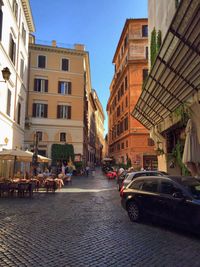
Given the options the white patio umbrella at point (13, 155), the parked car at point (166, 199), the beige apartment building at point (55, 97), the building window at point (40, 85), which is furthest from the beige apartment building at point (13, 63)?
the parked car at point (166, 199)

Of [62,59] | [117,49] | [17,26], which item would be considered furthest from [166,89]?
[117,49]

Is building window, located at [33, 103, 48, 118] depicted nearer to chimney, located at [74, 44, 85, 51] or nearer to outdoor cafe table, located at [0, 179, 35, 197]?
chimney, located at [74, 44, 85, 51]

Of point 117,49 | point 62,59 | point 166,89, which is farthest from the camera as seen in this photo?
point 117,49

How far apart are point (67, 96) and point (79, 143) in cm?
741

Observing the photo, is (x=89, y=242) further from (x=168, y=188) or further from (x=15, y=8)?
(x=15, y=8)

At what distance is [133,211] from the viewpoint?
28.1 ft

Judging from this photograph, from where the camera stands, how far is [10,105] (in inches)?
939

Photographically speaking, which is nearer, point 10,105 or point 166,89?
point 166,89

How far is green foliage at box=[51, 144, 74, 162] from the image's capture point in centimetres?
3659

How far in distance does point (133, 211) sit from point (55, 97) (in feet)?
105

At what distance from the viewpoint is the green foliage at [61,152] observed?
36594mm

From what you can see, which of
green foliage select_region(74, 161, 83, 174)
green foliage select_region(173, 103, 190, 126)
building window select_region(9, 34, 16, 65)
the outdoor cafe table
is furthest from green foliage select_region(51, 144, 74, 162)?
green foliage select_region(173, 103, 190, 126)

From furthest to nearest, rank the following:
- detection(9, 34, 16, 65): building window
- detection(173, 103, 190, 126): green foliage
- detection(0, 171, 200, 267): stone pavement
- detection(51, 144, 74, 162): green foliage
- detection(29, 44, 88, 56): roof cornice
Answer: detection(29, 44, 88, 56): roof cornice → detection(51, 144, 74, 162): green foliage → detection(9, 34, 16, 65): building window → detection(173, 103, 190, 126): green foliage → detection(0, 171, 200, 267): stone pavement

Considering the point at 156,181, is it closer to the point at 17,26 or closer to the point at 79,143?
the point at 17,26
